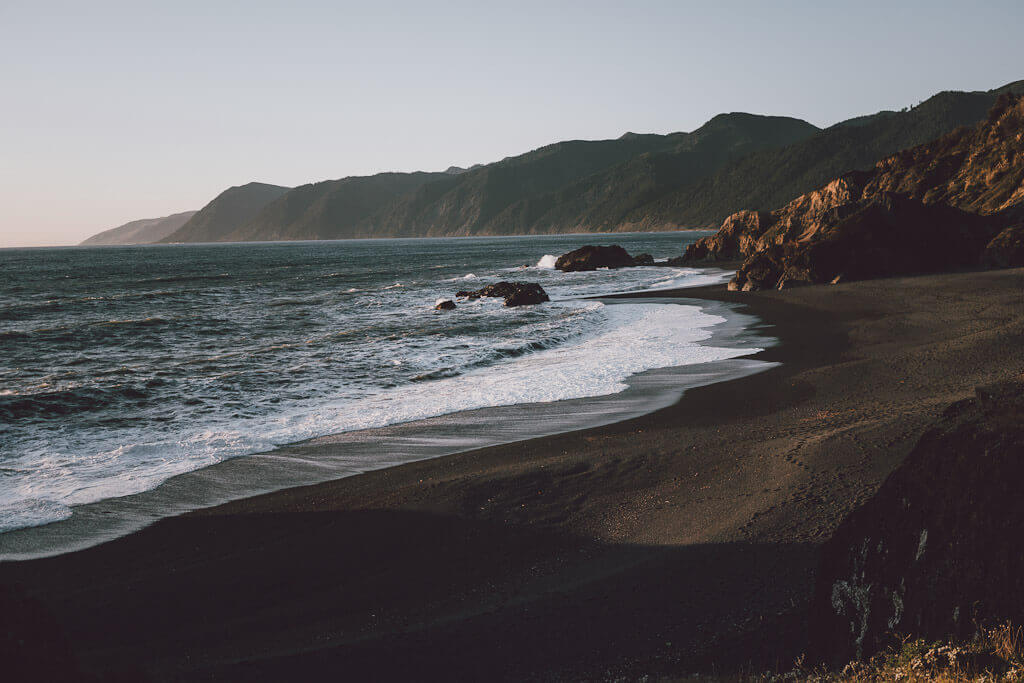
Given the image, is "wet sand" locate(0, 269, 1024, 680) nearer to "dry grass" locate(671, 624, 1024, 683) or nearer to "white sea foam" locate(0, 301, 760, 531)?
"dry grass" locate(671, 624, 1024, 683)

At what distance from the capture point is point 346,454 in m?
10.0

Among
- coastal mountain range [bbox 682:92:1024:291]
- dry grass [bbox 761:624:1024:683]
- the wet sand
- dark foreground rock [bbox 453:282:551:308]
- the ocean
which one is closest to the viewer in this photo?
dry grass [bbox 761:624:1024:683]

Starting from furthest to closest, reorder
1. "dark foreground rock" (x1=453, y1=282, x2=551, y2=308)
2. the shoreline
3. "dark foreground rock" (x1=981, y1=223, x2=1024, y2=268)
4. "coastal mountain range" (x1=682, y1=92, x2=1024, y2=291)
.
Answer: "coastal mountain range" (x1=682, y1=92, x2=1024, y2=291), "dark foreground rock" (x1=453, y1=282, x2=551, y2=308), "dark foreground rock" (x1=981, y1=223, x2=1024, y2=268), the shoreline

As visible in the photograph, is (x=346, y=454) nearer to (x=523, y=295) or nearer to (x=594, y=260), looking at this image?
(x=523, y=295)

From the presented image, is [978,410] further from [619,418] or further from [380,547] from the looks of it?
[619,418]

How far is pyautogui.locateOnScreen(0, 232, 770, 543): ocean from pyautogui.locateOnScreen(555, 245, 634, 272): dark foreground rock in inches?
1091

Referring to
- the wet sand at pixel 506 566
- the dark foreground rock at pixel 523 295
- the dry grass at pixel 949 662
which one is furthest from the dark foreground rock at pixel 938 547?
the dark foreground rock at pixel 523 295

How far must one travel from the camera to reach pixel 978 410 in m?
3.70

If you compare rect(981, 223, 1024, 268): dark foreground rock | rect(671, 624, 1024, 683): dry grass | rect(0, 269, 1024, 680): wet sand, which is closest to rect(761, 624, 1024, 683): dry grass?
rect(671, 624, 1024, 683): dry grass

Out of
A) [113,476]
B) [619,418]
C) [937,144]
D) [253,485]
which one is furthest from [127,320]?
[937,144]

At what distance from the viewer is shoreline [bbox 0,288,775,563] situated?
293 inches

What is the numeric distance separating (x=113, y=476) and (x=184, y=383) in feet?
23.8

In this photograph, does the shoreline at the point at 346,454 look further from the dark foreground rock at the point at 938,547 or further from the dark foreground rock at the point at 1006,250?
the dark foreground rock at the point at 1006,250

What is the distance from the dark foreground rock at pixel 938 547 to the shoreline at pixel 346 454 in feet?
22.1
